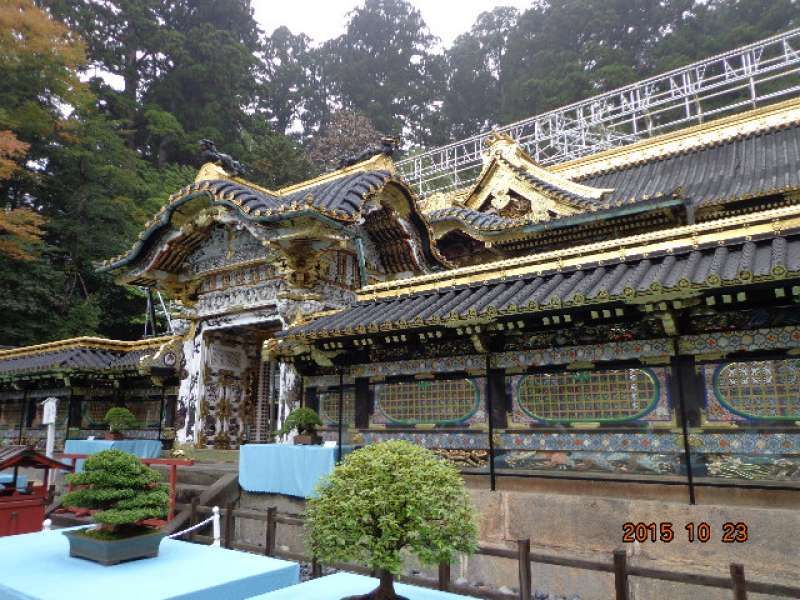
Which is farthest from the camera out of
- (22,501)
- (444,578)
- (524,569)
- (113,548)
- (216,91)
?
(216,91)

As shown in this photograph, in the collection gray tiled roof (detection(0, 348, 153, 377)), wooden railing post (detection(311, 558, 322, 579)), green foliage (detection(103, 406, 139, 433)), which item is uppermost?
gray tiled roof (detection(0, 348, 153, 377))

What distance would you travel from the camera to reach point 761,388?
7.38 m

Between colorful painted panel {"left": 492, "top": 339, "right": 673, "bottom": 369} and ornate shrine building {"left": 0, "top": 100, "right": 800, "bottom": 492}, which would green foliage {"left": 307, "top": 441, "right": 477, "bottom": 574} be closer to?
ornate shrine building {"left": 0, "top": 100, "right": 800, "bottom": 492}

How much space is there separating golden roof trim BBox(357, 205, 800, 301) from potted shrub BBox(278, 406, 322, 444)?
8.77 ft

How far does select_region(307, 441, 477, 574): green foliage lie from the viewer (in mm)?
4117

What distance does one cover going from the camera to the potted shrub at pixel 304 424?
10.9 m

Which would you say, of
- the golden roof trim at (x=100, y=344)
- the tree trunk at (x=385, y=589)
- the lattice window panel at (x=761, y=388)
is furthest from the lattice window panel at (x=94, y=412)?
the lattice window panel at (x=761, y=388)

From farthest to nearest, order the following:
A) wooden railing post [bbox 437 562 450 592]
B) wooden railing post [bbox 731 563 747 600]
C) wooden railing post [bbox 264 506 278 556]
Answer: wooden railing post [bbox 264 506 278 556] < wooden railing post [bbox 437 562 450 592] < wooden railing post [bbox 731 563 747 600]

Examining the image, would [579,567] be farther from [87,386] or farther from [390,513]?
[87,386]

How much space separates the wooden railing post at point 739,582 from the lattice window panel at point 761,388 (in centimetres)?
273

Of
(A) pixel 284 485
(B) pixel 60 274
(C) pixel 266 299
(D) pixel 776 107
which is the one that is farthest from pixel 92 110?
(D) pixel 776 107

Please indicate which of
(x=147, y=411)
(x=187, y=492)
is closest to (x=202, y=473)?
(x=187, y=492)

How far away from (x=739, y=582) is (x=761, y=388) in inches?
118

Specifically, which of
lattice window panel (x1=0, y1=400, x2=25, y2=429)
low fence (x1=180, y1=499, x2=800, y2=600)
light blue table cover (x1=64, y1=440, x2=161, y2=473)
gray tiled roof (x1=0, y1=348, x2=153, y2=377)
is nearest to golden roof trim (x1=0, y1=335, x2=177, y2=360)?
gray tiled roof (x1=0, y1=348, x2=153, y2=377)
